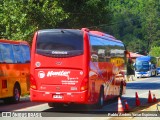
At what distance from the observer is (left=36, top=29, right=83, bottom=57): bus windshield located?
58.6ft

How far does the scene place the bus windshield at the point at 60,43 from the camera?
58.6ft

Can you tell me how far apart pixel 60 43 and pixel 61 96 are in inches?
81.9

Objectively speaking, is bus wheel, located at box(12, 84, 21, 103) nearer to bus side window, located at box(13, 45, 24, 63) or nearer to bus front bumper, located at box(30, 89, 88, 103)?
bus side window, located at box(13, 45, 24, 63)

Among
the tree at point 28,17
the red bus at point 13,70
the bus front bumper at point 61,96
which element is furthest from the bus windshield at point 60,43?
the tree at point 28,17

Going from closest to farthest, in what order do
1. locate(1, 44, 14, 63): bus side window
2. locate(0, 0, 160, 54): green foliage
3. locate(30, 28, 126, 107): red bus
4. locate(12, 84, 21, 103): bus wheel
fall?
locate(30, 28, 126, 107): red bus
locate(1, 44, 14, 63): bus side window
locate(12, 84, 21, 103): bus wheel
locate(0, 0, 160, 54): green foliage

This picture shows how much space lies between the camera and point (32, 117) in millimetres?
16422

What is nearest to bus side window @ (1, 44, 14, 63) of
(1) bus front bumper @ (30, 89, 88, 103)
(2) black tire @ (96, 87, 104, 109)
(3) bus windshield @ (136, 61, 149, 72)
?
(1) bus front bumper @ (30, 89, 88, 103)

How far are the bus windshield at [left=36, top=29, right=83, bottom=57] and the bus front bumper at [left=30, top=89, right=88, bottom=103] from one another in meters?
1.49

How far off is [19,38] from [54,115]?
18153 millimetres

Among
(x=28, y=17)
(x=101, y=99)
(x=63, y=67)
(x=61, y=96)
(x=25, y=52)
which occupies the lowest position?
(x=101, y=99)

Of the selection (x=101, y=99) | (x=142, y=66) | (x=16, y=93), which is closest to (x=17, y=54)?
(x=16, y=93)

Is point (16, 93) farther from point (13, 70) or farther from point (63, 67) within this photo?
point (63, 67)

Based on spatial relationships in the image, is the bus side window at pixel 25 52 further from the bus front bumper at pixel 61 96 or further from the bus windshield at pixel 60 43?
the bus front bumper at pixel 61 96

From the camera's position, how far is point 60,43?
1805cm
